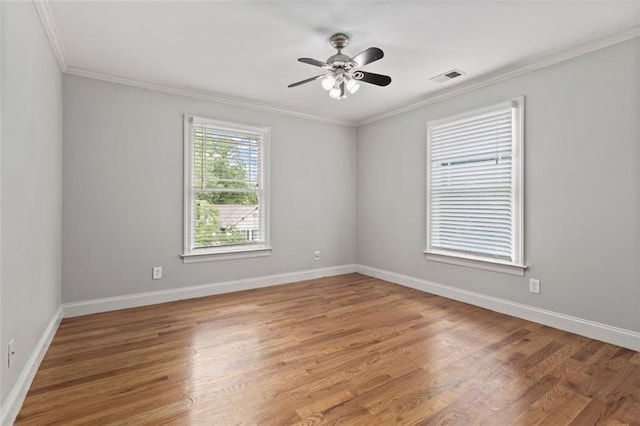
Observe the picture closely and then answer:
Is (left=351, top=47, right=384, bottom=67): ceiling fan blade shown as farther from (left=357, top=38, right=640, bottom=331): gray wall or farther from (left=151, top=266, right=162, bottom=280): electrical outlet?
(left=151, top=266, right=162, bottom=280): electrical outlet

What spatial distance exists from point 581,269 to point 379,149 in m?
2.99

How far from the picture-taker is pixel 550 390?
6.68 ft

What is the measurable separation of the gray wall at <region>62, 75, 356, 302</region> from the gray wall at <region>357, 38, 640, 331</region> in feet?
8.06

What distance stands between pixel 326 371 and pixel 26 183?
2.30 metres

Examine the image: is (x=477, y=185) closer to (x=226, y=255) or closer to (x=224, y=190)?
(x=224, y=190)

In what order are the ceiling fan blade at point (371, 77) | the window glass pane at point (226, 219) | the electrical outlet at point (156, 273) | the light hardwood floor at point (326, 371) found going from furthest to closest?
the window glass pane at point (226, 219)
the electrical outlet at point (156, 273)
the ceiling fan blade at point (371, 77)
the light hardwood floor at point (326, 371)

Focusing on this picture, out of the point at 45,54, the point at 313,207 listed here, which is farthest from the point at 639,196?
the point at 45,54

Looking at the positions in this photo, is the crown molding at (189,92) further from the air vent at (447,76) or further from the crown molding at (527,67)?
the air vent at (447,76)

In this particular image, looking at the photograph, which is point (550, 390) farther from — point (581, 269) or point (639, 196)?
point (639, 196)

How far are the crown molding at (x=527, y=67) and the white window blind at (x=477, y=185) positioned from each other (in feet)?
0.98

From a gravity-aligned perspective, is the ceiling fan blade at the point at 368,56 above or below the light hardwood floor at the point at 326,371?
above

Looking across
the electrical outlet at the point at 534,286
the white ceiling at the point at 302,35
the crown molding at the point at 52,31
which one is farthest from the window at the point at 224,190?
the electrical outlet at the point at 534,286

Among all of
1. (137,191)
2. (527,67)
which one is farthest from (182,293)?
(527,67)

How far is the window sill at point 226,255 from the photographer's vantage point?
159 inches
